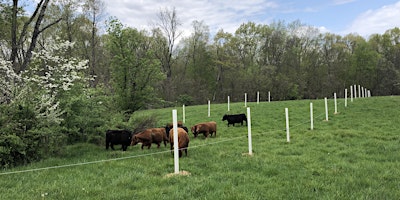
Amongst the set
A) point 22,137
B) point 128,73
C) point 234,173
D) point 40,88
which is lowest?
point 234,173

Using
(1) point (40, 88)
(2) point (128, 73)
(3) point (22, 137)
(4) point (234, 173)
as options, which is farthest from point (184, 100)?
(4) point (234, 173)

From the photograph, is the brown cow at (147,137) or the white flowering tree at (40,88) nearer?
the white flowering tree at (40,88)

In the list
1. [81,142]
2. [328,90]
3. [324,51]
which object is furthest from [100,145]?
[324,51]

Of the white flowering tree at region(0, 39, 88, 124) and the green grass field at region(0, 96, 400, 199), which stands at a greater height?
the white flowering tree at region(0, 39, 88, 124)

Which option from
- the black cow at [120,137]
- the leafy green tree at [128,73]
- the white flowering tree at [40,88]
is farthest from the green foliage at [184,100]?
the black cow at [120,137]

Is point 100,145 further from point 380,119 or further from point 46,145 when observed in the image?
point 380,119

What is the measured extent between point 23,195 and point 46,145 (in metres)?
3.85

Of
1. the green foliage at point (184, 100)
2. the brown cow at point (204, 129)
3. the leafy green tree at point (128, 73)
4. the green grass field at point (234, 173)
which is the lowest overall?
the green grass field at point (234, 173)

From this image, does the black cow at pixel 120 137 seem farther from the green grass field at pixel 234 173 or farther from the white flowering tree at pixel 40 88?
the white flowering tree at pixel 40 88

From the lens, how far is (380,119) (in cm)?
1622

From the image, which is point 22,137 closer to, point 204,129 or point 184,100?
point 204,129

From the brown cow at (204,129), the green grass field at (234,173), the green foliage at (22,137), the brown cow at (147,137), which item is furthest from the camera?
the brown cow at (204,129)

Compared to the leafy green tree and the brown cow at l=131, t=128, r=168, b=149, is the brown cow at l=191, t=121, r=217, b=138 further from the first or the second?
the leafy green tree

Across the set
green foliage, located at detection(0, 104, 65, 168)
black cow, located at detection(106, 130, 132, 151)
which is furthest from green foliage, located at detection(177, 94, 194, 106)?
green foliage, located at detection(0, 104, 65, 168)
